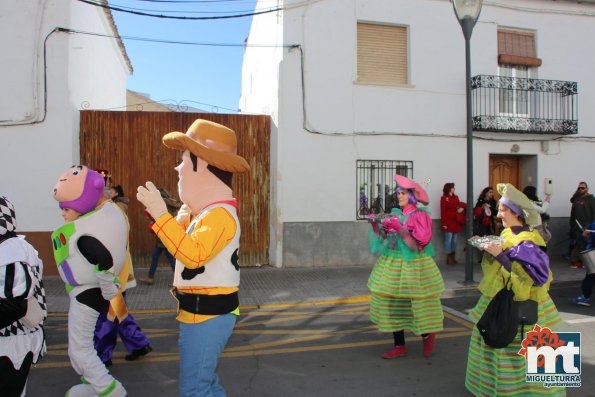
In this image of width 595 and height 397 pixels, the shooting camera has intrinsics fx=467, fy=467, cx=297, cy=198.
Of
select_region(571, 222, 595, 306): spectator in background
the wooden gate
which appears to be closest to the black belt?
select_region(571, 222, 595, 306): spectator in background

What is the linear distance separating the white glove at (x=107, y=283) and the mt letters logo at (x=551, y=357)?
3022mm

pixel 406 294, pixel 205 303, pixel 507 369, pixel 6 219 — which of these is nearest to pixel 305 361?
pixel 406 294

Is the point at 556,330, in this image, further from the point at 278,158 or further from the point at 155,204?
the point at 278,158

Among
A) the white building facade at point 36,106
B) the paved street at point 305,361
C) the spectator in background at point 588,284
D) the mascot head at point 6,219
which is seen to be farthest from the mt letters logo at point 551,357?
the white building facade at point 36,106

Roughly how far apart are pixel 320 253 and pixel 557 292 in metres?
4.38

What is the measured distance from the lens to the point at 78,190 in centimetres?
342

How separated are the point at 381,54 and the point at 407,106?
1.29 metres

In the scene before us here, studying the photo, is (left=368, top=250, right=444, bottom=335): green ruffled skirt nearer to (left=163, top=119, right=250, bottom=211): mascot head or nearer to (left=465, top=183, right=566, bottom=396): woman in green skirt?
(left=465, top=183, right=566, bottom=396): woman in green skirt

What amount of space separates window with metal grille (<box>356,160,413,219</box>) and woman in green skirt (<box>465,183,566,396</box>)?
6.45 metres

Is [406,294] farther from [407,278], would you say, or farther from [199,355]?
[199,355]

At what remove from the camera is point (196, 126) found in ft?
9.23

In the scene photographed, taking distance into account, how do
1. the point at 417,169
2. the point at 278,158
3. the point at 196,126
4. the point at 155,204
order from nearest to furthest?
the point at 155,204 < the point at 196,126 < the point at 278,158 < the point at 417,169

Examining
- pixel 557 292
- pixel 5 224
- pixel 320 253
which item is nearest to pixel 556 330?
pixel 5 224

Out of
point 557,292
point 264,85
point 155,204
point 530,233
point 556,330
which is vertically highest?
point 264,85
